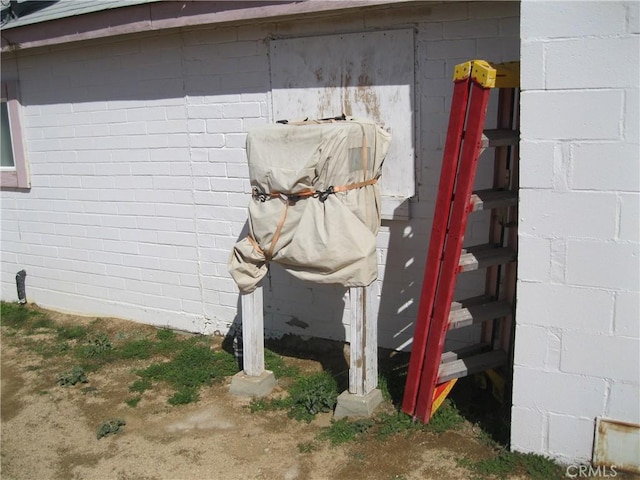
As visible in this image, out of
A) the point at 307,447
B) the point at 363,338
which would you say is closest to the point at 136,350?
the point at 307,447

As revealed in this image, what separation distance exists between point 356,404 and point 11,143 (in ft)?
17.1

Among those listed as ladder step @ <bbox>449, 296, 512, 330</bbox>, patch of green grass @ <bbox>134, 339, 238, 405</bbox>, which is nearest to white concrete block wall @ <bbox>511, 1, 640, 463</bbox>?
ladder step @ <bbox>449, 296, 512, 330</bbox>

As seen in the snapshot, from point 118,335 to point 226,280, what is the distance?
4.27 feet

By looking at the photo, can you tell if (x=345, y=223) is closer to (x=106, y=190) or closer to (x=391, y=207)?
(x=391, y=207)

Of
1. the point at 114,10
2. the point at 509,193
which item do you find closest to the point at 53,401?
the point at 114,10

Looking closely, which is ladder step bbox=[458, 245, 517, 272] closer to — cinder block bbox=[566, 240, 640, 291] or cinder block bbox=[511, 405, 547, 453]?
cinder block bbox=[566, 240, 640, 291]

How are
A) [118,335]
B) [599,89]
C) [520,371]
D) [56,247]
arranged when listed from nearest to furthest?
[599,89], [520,371], [118,335], [56,247]

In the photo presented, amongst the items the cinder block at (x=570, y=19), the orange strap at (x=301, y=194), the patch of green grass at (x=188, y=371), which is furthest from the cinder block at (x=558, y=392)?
the patch of green grass at (x=188, y=371)

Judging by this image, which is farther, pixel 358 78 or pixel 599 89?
pixel 358 78

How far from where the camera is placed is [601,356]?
3.39 m

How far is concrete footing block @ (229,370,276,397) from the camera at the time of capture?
4.79 m

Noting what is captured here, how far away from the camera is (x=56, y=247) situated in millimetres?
7238

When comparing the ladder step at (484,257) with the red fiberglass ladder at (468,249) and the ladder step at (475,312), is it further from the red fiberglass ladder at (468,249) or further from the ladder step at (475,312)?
the ladder step at (475,312)

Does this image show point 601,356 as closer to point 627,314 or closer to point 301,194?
point 627,314
